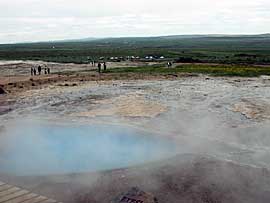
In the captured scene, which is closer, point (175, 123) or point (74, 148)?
point (74, 148)

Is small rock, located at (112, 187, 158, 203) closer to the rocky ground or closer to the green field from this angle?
the rocky ground

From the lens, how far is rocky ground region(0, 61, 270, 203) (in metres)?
7.16

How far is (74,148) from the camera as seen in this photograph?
10086mm

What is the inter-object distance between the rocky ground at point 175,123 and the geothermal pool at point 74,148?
447 millimetres

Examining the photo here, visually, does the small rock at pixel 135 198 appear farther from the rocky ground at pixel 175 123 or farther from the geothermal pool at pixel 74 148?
the geothermal pool at pixel 74 148

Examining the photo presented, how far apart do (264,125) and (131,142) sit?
12.6 feet

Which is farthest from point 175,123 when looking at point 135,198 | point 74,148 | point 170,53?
point 170,53

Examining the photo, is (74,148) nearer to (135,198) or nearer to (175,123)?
(175,123)

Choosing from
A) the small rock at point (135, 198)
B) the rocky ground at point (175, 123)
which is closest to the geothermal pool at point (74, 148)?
the rocky ground at point (175, 123)

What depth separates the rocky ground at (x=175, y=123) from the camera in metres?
7.16

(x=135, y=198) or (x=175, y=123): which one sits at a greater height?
(x=135, y=198)

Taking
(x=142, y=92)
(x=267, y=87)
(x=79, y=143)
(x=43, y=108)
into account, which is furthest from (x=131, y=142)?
(x=267, y=87)

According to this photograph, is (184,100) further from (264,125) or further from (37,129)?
(37,129)

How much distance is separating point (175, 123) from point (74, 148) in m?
3.54
